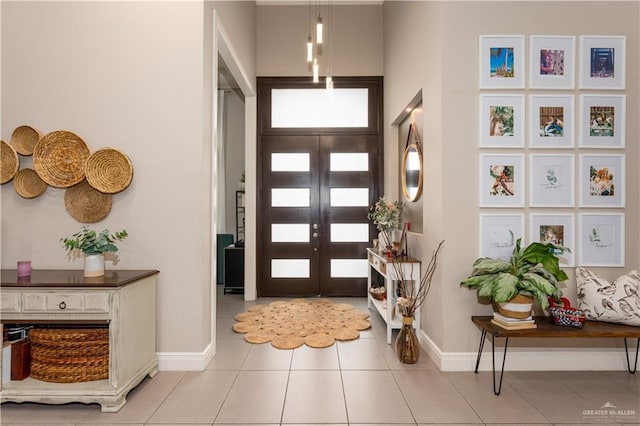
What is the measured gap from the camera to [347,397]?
2418mm

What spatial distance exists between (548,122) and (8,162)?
4.49 metres

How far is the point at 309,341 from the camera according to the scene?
3.45 meters

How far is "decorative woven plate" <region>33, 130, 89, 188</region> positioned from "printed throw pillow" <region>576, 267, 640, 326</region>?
418 cm

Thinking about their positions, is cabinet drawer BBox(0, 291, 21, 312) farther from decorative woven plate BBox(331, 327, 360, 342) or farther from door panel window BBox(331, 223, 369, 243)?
door panel window BBox(331, 223, 369, 243)

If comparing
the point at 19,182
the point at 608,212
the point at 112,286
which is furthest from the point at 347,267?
the point at 19,182

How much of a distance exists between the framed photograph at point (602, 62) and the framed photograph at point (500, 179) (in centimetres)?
89

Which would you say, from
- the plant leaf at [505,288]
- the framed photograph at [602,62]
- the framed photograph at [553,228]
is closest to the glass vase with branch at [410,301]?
the plant leaf at [505,288]

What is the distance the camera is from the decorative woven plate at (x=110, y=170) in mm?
2775

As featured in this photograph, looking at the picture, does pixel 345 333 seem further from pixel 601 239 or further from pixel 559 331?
pixel 601 239

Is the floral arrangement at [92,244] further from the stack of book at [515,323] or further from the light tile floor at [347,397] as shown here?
the stack of book at [515,323]

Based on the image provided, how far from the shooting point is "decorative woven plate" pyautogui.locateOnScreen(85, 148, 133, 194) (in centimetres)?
278

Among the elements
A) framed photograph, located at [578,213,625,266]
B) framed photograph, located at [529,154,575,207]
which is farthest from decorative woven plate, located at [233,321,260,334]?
framed photograph, located at [578,213,625,266]

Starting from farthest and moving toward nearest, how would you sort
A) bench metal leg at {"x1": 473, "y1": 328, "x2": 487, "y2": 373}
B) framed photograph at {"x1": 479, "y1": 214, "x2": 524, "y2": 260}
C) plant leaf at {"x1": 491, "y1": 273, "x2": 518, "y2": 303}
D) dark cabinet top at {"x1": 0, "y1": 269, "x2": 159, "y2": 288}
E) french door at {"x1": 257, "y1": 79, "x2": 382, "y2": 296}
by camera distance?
french door at {"x1": 257, "y1": 79, "x2": 382, "y2": 296}
framed photograph at {"x1": 479, "y1": 214, "x2": 524, "y2": 260}
bench metal leg at {"x1": 473, "y1": 328, "x2": 487, "y2": 373}
plant leaf at {"x1": 491, "y1": 273, "x2": 518, "y2": 303}
dark cabinet top at {"x1": 0, "y1": 269, "x2": 159, "y2": 288}

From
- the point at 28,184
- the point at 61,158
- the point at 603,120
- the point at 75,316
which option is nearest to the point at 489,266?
the point at 603,120
